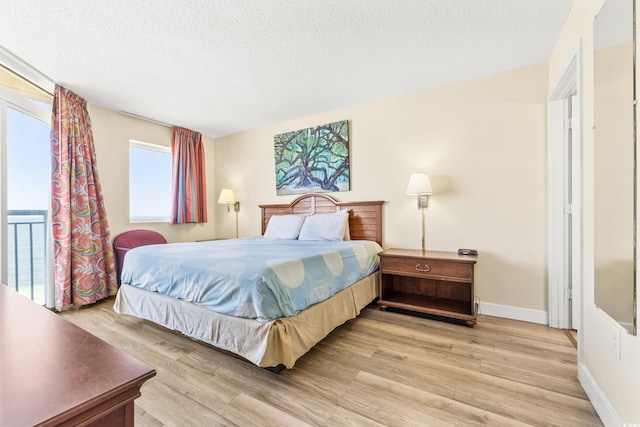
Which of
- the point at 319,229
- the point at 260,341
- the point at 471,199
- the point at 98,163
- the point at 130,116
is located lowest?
the point at 260,341

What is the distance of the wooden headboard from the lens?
337 cm

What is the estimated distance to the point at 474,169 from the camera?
2.86 meters

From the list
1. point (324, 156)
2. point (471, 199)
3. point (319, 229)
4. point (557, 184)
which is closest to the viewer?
point (557, 184)

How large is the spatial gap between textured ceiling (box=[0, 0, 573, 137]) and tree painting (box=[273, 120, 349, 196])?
1.94 feet

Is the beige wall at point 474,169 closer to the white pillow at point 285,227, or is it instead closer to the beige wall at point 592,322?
the white pillow at point 285,227

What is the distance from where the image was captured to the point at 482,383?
1661 mm

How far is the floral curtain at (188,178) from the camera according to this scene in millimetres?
4250

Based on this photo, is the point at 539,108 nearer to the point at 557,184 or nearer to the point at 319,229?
the point at 557,184

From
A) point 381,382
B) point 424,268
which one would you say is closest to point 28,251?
point 381,382

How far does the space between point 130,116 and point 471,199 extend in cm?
443

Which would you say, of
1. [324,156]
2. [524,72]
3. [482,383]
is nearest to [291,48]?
[324,156]

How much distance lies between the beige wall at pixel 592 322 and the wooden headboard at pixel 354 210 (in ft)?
6.29

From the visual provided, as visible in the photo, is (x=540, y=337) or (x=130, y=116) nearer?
(x=540, y=337)

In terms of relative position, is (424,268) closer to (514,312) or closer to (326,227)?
(514,312)
